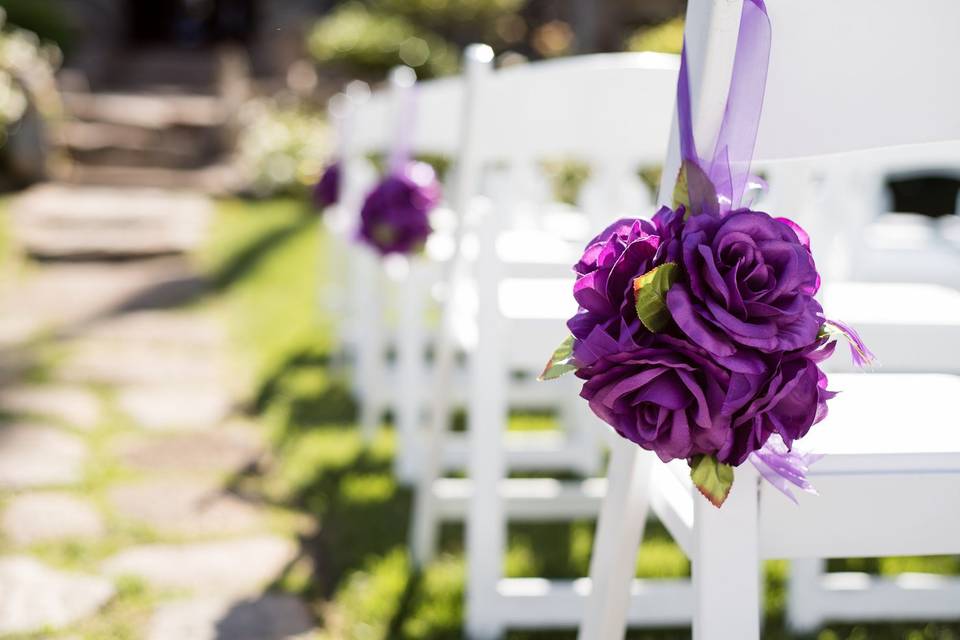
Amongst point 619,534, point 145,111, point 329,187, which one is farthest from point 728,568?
point 145,111

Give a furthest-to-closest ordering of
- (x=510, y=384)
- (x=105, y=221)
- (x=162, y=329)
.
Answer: (x=105, y=221) < (x=162, y=329) < (x=510, y=384)

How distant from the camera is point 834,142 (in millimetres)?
1064

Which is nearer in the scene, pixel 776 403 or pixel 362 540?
pixel 776 403

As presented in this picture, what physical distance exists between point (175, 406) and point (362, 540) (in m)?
1.46

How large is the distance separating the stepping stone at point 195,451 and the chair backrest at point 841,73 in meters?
2.43

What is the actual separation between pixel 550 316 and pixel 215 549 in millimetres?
1127

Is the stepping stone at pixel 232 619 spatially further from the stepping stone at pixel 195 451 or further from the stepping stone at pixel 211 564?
the stepping stone at pixel 195 451

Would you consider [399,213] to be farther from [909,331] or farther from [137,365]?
[137,365]

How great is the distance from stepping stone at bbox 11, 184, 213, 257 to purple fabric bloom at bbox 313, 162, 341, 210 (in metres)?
2.57

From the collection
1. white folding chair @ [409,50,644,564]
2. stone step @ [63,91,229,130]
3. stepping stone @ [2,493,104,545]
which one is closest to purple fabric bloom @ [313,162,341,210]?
white folding chair @ [409,50,644,564]

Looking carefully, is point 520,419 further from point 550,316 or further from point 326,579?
point 550,316

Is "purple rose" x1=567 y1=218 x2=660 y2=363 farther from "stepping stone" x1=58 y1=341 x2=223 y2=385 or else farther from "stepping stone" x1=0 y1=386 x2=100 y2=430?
"stepping stone" x1=58 y1=341 x2=223 y2=385

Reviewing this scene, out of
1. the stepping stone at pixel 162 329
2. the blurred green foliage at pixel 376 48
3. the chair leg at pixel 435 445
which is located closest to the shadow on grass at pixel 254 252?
the stepping stone at pixel 162 329

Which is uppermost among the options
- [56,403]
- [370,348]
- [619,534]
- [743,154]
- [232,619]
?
[743,154]
